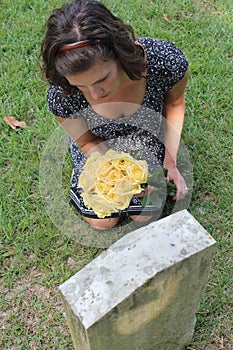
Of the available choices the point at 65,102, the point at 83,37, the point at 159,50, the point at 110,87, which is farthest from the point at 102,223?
the point at 83,37

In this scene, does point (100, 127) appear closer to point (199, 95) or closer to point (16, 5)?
point (199, 95)

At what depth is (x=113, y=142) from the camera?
7.77 feet

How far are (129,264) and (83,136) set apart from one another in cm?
106

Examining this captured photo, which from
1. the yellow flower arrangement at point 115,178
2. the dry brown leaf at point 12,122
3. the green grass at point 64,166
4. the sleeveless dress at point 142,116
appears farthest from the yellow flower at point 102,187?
the dry brown leaf at point 12,122

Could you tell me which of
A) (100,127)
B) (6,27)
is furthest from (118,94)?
(6,27)

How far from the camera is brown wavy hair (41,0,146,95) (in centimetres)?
173

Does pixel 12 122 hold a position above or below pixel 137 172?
below

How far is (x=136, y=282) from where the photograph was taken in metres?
1.38

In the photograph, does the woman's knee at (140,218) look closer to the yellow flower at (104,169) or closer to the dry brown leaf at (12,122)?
the yellow flower at (104,169)

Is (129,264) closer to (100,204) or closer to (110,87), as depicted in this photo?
(100,204)

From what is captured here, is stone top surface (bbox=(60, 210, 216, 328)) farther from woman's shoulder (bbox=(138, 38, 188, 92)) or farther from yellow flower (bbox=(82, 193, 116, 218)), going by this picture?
woman's shoulder (bbox=(138, 38, 188, 92))

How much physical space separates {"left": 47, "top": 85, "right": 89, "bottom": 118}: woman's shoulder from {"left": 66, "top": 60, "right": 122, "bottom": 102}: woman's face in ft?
0.84

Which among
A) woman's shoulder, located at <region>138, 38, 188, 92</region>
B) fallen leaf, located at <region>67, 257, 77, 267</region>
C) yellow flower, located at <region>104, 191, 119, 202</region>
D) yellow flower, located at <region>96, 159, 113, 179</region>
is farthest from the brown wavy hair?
fallen leaf, located at <region>67, 257, 77, 267</region>

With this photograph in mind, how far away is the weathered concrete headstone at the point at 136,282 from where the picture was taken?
137 centimetres
